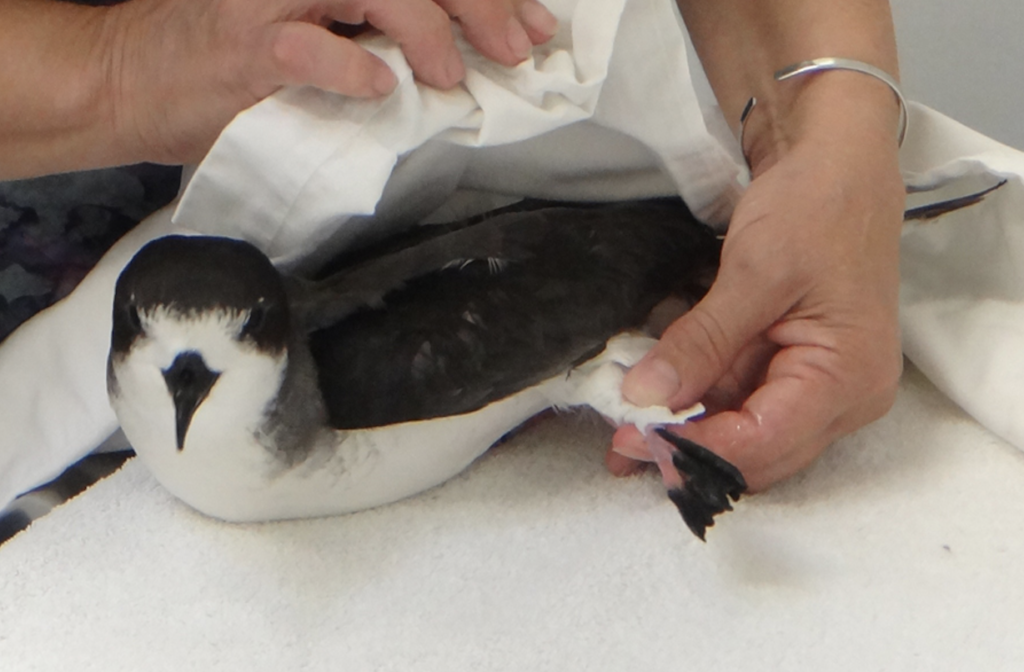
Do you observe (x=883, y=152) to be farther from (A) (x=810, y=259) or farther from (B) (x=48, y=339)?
(B) (x=48, y=339)

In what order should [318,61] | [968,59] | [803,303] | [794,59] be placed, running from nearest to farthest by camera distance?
[318,61] → [803,303] → [794,59] → [968,59]

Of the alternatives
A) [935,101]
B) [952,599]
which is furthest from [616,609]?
[935,101]

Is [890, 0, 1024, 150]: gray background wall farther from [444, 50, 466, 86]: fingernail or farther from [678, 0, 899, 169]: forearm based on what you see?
[444, 50, 466, 86]: fingernail

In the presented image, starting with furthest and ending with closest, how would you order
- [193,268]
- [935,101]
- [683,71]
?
1. [935,101]
2. [683,71]
3. [193,268]

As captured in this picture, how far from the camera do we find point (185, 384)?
450mm

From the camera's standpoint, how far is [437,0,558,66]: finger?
478 mm

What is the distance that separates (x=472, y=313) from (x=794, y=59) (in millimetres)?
349

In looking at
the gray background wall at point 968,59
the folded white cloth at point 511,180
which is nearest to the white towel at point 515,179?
the folded white cloth at point 511,180

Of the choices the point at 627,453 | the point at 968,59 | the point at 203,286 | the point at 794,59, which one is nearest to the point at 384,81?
the point at 203,286

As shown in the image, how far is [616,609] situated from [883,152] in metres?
0.36

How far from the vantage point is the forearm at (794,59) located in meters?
0.63

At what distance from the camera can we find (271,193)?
495mm

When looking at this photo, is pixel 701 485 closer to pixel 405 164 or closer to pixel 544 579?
pixel 544 579

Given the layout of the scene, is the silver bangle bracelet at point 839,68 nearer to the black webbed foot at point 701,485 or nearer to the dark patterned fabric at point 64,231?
the black webbed foot at point 701,485
